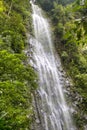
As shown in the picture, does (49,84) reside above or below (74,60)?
below

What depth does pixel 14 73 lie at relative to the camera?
24.9ft

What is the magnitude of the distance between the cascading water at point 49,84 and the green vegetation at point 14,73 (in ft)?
3.29

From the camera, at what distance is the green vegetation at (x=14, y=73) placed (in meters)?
5.47

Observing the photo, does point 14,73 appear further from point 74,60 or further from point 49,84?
point 74,60

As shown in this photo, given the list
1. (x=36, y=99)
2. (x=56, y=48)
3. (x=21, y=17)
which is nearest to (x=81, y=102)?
(x=36, y=99)

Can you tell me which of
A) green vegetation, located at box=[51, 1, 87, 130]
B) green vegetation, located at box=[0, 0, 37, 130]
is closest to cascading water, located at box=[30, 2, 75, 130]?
green vegetation, located at box=[51, 1, 87, 130]

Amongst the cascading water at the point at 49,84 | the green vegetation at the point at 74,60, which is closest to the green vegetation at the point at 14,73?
the cascading water at the point at 49,84

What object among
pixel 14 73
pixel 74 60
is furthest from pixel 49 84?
pixel 14 73

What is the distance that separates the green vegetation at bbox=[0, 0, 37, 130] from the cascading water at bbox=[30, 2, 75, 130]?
39.5 inches

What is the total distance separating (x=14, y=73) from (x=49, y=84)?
5.05 metres

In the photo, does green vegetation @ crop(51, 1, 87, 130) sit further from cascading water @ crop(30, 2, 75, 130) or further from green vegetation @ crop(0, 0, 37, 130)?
green vegetation @ crop(0, 0, 37, 130)

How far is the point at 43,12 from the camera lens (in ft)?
67.2

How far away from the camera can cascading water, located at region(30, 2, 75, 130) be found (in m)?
10.5

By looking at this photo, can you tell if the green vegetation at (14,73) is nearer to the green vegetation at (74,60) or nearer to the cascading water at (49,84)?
the cascading water at (49,84)
